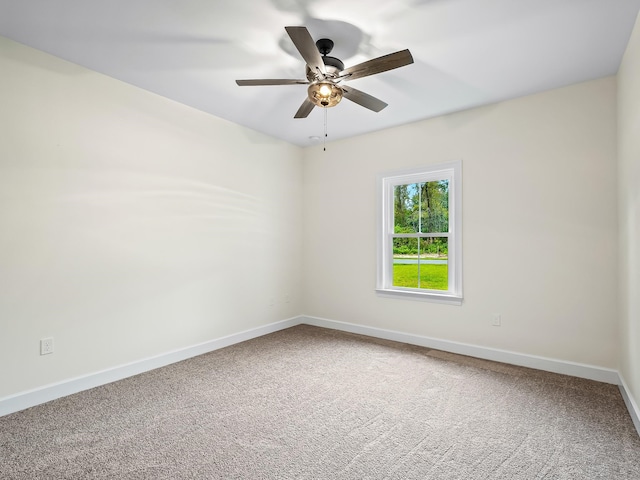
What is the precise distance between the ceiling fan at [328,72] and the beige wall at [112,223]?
1469 millimetres

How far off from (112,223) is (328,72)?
7.40 feet

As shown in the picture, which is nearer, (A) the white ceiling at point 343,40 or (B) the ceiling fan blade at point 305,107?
(A) the white ceiling at point 343,40

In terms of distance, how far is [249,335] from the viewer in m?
4.32

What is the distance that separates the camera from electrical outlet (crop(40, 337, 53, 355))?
8.64 feet

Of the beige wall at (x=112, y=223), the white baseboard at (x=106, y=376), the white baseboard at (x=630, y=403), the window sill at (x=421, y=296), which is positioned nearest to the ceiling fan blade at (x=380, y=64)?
the beige wall at (x=112, y=223)

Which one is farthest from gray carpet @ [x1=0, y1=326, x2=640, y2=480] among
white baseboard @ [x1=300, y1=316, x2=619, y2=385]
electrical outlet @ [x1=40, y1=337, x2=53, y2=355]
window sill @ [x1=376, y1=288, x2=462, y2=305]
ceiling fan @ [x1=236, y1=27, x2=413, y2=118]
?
ceiling fan @ [x1=236, y1=27, x2=413, y2=118]

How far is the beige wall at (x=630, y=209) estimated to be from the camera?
228cm

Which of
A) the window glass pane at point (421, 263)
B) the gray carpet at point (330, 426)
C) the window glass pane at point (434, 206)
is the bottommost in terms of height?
the gray carpet at point (330, 426)

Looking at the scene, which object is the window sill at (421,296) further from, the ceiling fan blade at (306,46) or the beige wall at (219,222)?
the ceiling fan blade at (306,46)

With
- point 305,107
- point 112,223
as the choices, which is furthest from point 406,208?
point 112,223

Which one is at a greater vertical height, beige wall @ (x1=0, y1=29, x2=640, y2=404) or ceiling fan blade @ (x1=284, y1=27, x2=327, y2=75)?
ceiling fan blade @ (x1=284, y1=27, x2=327, y2=75)

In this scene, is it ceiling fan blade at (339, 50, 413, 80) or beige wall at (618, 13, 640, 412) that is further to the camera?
beige wall at (618, 13, 640, 412)

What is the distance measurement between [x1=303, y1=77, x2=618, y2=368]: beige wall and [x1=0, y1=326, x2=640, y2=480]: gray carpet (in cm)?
48

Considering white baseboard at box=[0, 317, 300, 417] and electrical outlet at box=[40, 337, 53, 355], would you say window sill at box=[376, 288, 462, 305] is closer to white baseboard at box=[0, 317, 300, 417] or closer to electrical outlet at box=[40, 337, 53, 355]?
white baseboard at box=[0, 317, 300, 417]
